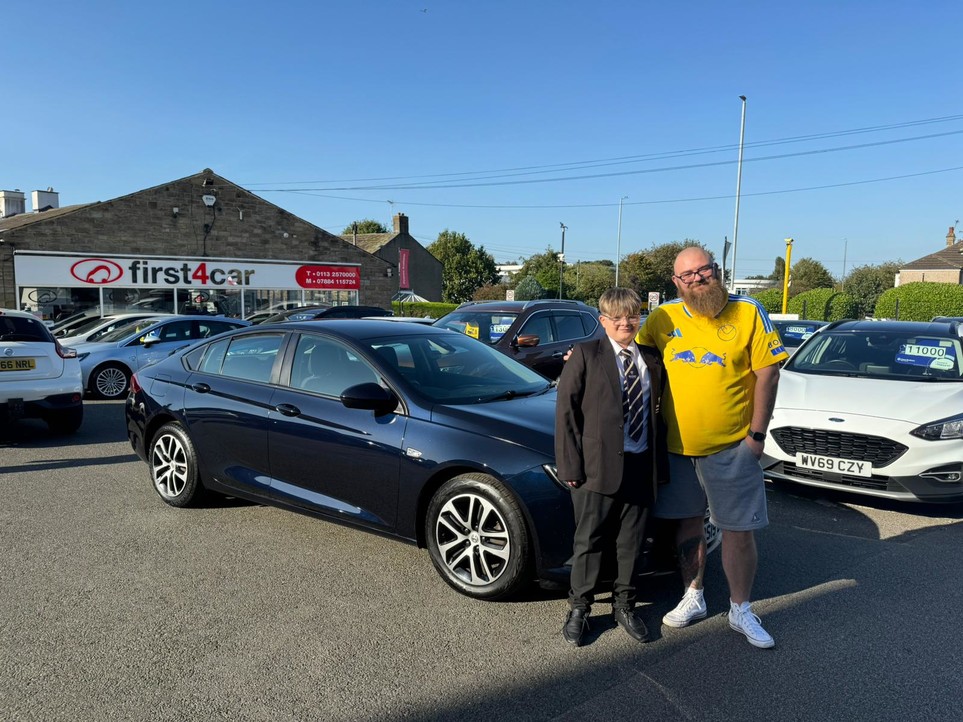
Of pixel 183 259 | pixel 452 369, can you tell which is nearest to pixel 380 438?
pixel 452 369

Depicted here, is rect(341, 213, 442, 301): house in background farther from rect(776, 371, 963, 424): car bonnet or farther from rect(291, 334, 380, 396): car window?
rect(291, 334, 380, 396): car window

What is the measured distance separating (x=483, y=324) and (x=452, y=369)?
5375 mm

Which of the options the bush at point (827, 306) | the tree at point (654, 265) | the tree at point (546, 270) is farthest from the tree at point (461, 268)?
the bush at point (827, 306)

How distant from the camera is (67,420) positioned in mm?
8516

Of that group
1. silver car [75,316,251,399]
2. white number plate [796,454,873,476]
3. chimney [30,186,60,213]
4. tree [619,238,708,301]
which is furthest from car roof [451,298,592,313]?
tree [619,238,708,301]

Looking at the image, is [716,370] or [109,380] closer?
[716,370]

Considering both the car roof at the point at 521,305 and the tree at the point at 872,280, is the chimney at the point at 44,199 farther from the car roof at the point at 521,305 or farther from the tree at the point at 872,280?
the tree at the point at 872,280

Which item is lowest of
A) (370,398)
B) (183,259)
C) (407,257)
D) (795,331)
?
(795,331)

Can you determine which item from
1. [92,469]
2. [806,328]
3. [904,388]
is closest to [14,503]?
[92,469]

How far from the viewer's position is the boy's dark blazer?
3377mm

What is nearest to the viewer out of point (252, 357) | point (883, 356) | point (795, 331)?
point (252, 357)

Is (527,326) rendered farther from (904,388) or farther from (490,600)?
(490,600)

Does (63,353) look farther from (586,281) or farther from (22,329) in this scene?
(586,281)

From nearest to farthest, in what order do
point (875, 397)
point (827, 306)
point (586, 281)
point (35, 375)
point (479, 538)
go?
point (479, 538) → point (875, 397) → point (35, 375) → point (827, 306) → point (586, 281)
